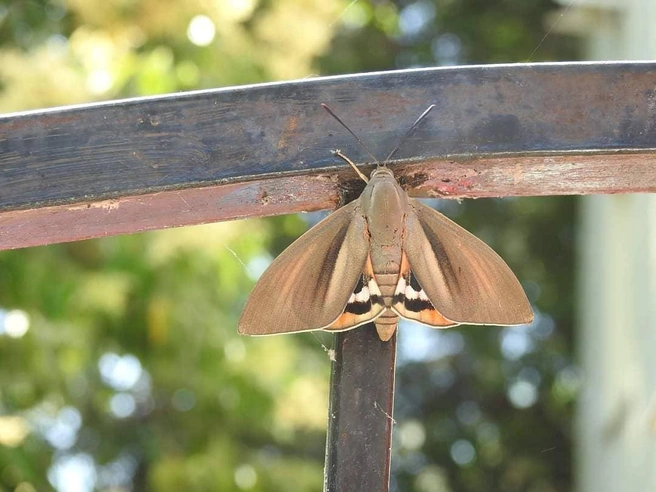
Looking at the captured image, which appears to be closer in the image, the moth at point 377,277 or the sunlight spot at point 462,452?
the moth at point 377,277

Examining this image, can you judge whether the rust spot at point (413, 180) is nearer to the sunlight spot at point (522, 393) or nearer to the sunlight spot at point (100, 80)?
the sunlight spot at point (100, 80)

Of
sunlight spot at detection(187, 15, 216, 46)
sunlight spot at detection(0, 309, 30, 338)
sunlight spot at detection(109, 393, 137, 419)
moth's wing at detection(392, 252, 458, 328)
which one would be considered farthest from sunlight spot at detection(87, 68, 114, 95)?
moth's wing at detection(392, 252, 458, 328)

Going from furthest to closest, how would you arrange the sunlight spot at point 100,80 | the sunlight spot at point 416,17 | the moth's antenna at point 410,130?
the sunlight spot at point 416,17 < the sunlight spot at point 100,80 < the moth's antenna at point 410,130

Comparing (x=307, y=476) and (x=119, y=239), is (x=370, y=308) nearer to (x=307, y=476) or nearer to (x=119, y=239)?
(x=119, y=239)

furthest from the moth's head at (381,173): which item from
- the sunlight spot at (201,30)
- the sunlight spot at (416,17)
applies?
the sunlight spot at (416,17)

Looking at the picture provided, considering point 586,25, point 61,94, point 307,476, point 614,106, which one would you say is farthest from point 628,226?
point 614,106

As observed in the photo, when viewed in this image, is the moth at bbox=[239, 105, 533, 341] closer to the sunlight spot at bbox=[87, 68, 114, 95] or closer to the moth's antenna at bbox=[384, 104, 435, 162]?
the moth's antenna at bbox=[384, 104, 435, 162]
